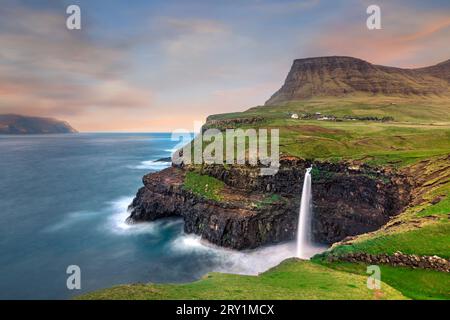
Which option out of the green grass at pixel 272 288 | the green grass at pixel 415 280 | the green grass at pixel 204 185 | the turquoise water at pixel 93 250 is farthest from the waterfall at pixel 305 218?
the green grass at pixel 272 288

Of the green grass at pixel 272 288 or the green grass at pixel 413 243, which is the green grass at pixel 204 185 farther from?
the green grass at pixel 413 243

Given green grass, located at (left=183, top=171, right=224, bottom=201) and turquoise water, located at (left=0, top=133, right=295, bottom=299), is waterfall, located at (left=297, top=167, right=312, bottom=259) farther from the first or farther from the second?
green grass, located at (left=183, top=171, right=224, bottom=201)

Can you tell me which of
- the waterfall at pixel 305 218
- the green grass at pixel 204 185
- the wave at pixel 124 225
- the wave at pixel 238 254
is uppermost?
the green grass at pixel 204 185

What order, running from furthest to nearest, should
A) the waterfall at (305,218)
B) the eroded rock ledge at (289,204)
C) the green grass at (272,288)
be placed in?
the waterfall at (305,218) → the eroded rock ledge at (289,204) → the green grass at (272,288)

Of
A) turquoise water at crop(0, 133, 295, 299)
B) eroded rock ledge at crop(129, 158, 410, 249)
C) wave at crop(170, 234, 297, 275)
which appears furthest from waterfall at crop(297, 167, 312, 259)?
turquoise water at crop(0, 133, 295, 299)

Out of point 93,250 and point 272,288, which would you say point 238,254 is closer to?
point 93,250

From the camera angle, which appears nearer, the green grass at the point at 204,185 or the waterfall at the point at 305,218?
the waterfall at the point at 305,218

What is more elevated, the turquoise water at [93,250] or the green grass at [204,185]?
the green grass at [204,185]
